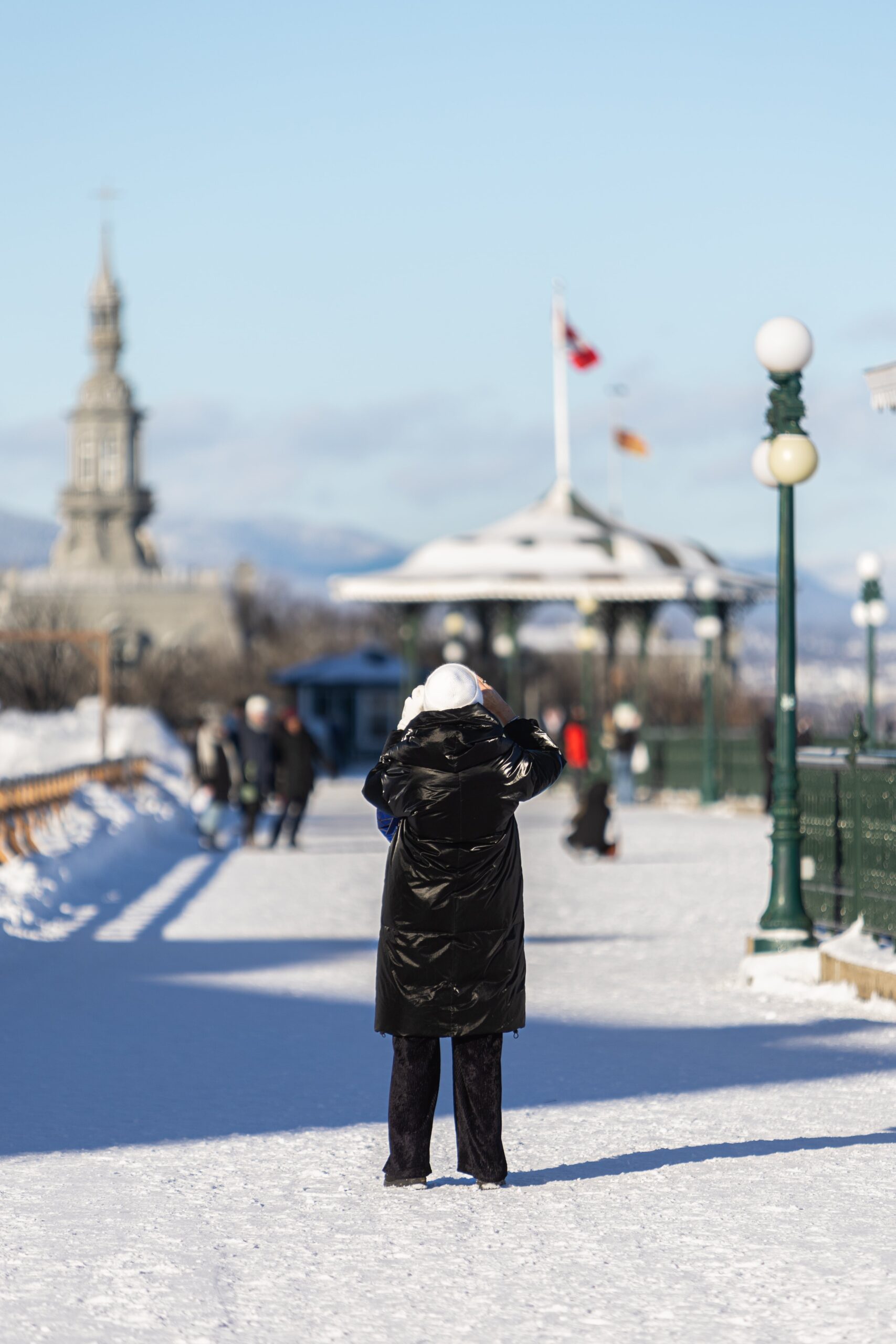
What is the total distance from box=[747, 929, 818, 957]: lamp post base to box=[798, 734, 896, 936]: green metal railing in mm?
322

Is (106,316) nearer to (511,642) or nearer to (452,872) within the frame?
(511,642)

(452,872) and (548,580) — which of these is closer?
(452,872)

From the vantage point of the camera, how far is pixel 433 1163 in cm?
717

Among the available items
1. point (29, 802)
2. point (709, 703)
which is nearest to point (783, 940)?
point (29, 802)

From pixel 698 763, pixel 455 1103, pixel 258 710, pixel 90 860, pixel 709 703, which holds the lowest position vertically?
pixel 455 1103

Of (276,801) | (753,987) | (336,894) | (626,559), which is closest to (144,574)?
(626,559)

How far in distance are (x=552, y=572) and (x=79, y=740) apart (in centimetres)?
1394

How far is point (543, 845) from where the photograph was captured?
26.0 m

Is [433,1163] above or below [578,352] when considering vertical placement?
below

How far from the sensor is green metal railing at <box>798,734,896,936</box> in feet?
38.2

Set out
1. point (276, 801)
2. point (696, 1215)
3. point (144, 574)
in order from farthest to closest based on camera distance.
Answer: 1. point (144, 574)
2. point (276, 801)
3. point (696, 1215)

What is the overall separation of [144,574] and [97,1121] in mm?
109245

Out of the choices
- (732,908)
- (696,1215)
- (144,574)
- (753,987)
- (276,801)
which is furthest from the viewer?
(144,574)

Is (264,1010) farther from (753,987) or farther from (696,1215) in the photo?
(696,1215)
